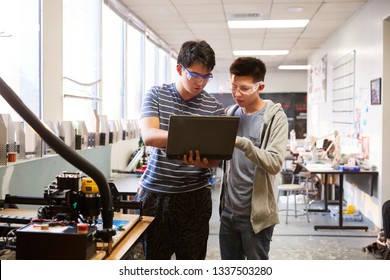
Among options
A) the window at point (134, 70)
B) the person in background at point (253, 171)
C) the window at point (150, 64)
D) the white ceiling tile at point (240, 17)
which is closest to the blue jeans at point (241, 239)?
the person in background at point (253, 171)

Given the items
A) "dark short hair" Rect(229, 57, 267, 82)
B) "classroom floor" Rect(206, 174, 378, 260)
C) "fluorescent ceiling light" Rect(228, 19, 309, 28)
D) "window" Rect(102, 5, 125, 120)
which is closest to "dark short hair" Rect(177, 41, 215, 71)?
"dark short hair" Rect(229, 57, 267, 82)

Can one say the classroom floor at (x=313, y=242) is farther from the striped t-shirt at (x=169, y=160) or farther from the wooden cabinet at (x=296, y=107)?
the wooden cabinet at (x=296, y=107)

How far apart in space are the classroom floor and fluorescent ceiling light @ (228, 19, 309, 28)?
2701mm

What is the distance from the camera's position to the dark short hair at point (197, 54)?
1.77 metres

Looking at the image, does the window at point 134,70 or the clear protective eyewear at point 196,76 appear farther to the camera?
the window at point 134,70

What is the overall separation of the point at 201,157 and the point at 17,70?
6.21ft

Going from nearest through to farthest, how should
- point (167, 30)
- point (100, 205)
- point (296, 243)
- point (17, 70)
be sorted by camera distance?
point (100, 205), point (17, 70), point (296, 243), point (167, 30)

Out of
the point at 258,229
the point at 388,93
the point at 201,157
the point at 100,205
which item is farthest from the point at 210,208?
the point at 388,93

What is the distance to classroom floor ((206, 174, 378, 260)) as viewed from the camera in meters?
4.01

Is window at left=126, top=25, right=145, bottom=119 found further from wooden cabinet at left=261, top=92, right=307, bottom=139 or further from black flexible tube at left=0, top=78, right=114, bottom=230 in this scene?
wooden cabinet at left=261, top=92, right=307, bottom=139

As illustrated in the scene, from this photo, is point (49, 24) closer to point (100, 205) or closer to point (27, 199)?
point (27, 199)

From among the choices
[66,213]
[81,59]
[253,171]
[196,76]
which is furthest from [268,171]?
[81,59]

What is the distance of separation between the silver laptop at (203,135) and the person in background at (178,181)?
16 centimetres

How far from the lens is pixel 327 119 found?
835 cm
